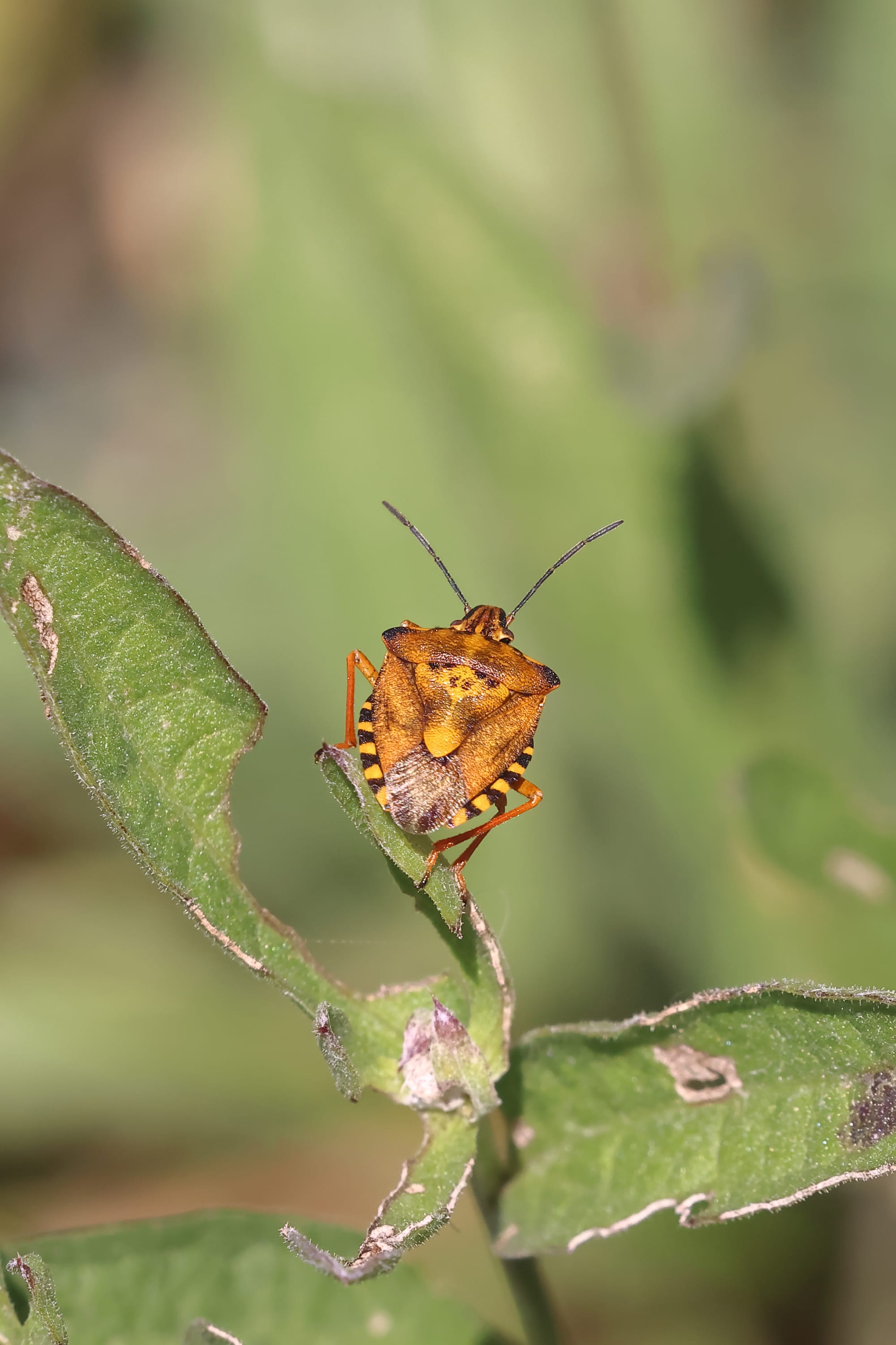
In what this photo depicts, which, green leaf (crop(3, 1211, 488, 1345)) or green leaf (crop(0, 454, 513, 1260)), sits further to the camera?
green leaf (crop(3, 1211, 488, 1345))

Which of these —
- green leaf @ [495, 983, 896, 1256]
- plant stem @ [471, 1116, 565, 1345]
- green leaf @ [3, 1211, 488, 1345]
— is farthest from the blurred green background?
green leaf @ [495, 983, 896, 1256]

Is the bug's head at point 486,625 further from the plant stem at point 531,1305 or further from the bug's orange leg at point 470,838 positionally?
the plant stem at point 531,1305

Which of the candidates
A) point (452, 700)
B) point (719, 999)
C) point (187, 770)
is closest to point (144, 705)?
point (187, 770)

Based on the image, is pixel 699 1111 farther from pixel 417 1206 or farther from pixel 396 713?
pixel 396 713

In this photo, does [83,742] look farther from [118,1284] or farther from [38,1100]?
[38,1100]

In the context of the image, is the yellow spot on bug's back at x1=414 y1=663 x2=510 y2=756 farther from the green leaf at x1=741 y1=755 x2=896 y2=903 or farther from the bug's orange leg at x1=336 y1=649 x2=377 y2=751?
the green leaf at x1=741 y1=755 x2=896 y2=903

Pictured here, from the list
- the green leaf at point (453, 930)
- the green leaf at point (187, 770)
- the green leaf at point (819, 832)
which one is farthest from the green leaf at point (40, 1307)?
the green leaf at point (819, 832)

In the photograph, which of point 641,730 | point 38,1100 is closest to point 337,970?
point 38,1100

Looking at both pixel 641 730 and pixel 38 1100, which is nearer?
pixel 38 1100
